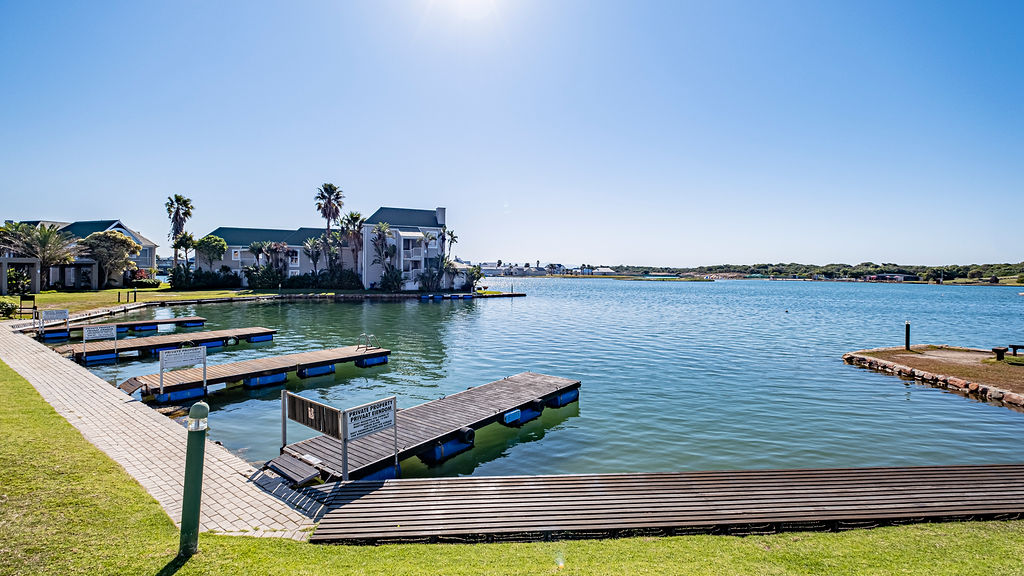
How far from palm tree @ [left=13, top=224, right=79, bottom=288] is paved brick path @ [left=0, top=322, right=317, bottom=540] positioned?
158ft

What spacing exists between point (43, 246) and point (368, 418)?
6179 cm

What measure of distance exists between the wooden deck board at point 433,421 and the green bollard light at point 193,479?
399 cm

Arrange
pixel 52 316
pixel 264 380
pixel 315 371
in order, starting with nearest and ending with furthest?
1. pixel 264 380
2. pixel 315 371
3. pixel 52 316

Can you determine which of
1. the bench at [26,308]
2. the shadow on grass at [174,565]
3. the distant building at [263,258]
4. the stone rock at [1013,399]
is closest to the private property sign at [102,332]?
the bench at [26,308]

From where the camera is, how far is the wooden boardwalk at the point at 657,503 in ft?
24.3

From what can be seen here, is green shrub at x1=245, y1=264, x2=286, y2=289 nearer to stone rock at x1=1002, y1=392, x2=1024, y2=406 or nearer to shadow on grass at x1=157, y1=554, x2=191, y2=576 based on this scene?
shadow on grass at x1=157, y1=554, x2=191, y2=576

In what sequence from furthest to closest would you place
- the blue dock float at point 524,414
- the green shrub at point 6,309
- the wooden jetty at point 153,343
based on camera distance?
1. the green shrub at point 6,309
2. the wooden jetty at point 153,343
3. the blue dock float at point 524,414

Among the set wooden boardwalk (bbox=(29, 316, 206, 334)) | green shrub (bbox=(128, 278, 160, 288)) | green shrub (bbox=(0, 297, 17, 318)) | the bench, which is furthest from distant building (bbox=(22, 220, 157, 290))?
wooden boardwalk (bbox=(29, 316, 206, 334))

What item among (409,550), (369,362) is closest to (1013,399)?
(409,550)

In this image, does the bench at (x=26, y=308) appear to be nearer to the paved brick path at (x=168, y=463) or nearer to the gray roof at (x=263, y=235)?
the paved brick path at (x=168, y=463)

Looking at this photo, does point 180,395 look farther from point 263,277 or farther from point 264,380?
point 263,277

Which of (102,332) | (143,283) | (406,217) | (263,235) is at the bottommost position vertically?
(102,332)

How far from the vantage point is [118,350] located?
922 inches

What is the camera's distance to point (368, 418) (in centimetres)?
997
